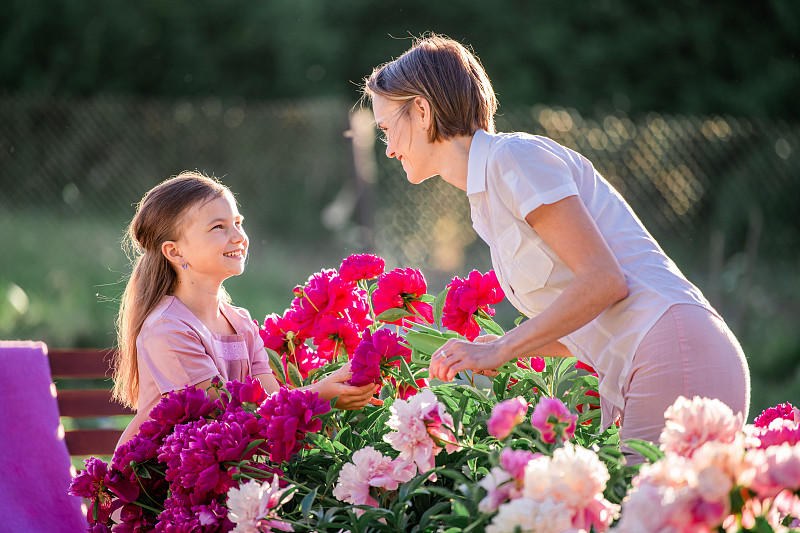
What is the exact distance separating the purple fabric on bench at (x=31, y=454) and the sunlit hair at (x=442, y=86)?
125 centimetres

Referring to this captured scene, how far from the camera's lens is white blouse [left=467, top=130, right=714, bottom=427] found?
138cm

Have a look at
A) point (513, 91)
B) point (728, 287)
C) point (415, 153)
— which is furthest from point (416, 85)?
point (513, 91)

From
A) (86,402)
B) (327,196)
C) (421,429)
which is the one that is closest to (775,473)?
(421,429)

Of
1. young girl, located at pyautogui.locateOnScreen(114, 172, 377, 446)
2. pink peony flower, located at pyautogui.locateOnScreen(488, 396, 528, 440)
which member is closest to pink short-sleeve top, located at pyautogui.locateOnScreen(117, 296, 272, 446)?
young girl, located at pyautogui.locateOnScreen(114, 172, 377, 446)

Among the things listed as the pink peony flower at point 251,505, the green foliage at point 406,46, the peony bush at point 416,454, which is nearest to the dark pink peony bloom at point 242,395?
the peony bush at point 416,454

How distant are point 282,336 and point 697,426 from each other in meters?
1.17

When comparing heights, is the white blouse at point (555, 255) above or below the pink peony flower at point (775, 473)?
above

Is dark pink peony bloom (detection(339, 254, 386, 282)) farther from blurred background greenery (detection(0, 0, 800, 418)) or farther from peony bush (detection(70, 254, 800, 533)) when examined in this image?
blurred background greenery (detection(0, 0, 800, 418))

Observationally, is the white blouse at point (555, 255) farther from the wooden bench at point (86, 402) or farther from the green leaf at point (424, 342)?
the wooden bench at point (86, 402)

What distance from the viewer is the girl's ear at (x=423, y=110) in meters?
1.56

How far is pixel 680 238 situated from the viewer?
251 inches

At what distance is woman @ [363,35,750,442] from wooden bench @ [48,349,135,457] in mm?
1396

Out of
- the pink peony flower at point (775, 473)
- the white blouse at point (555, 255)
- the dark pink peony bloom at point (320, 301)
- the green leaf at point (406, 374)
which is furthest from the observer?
the dark pink peony bloom at point (320, 301)

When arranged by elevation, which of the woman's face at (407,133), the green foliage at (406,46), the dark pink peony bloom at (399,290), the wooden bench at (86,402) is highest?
the green foliage at (406,46)
